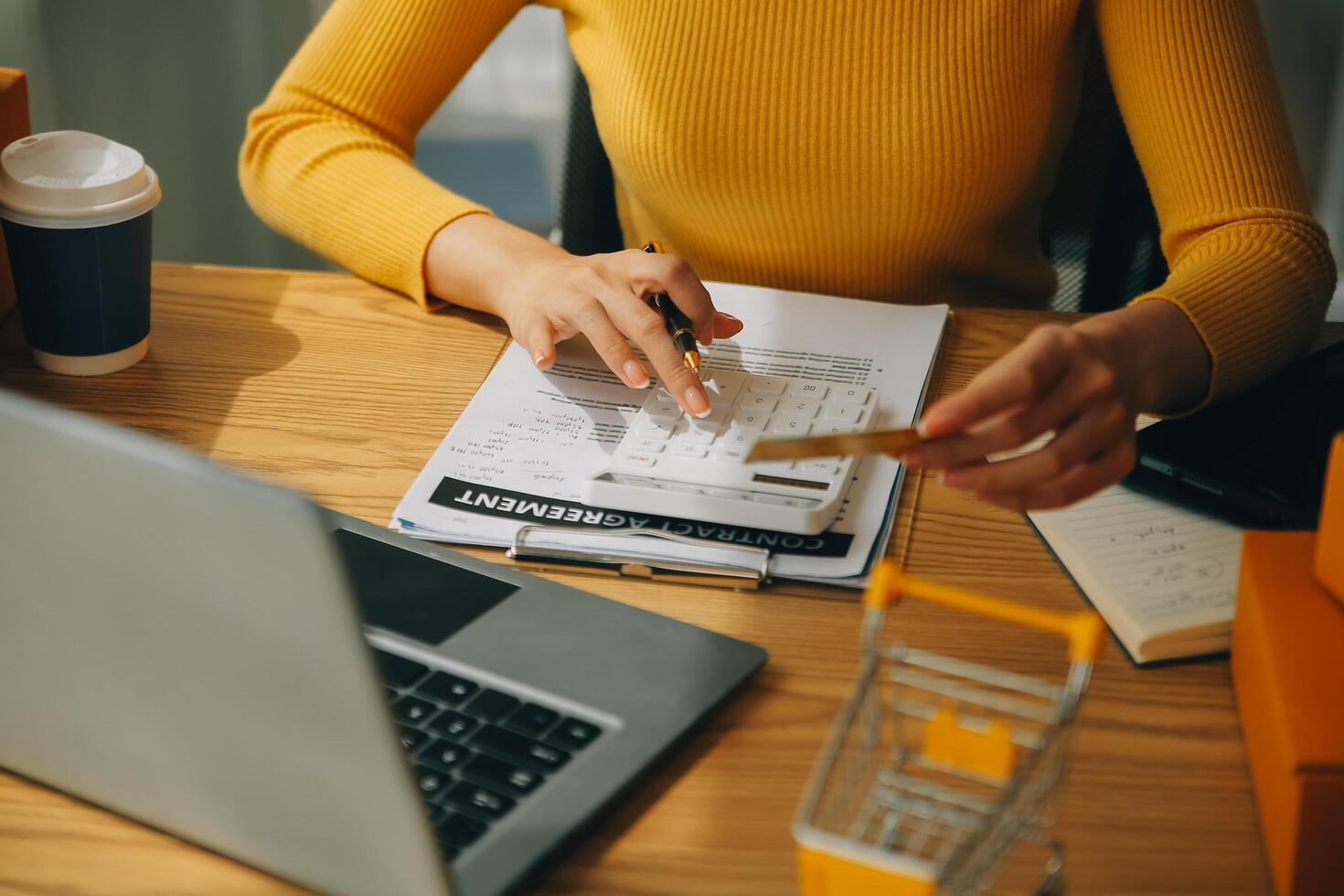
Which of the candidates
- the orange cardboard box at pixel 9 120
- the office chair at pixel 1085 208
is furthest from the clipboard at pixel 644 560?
the office chair at pixel 1085 208

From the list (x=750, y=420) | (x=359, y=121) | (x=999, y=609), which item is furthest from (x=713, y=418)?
(x=359, y=121)

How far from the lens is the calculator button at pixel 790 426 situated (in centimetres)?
77

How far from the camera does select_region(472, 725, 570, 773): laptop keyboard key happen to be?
1.74 ft

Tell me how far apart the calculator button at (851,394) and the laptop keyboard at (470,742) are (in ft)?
1.08

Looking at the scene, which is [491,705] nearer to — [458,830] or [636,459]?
[458,830]

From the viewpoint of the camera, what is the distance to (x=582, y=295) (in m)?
0.87

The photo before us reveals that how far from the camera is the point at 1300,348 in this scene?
881 mm

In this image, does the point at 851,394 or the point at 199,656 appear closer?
the point at 199,656

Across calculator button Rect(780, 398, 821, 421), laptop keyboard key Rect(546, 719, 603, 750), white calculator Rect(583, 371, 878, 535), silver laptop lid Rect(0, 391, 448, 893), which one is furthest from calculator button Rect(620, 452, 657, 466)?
silver laptop lid Rect(0, 391, 448, 893)

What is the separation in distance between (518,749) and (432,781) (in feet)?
0.13

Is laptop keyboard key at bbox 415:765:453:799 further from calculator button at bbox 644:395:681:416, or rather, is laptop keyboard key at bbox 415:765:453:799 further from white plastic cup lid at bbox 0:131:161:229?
white plastic cup lid at bbox 0:131:161:229

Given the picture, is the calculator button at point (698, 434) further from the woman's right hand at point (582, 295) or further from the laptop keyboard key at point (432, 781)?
the laptop keyboard key at point (432, 781)

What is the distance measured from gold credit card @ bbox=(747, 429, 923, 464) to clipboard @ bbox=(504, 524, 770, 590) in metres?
0.12

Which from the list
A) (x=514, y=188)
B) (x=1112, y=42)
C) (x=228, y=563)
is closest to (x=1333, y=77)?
(x=1112, y=42)
